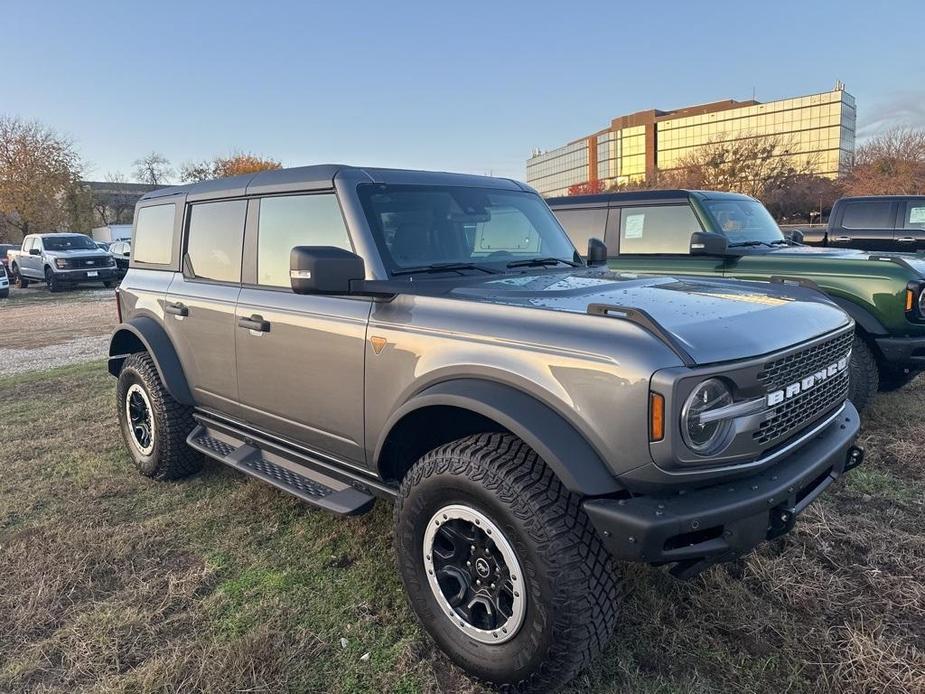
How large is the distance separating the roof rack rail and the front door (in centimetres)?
115

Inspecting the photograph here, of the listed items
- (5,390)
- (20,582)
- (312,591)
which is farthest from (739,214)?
(5,390)

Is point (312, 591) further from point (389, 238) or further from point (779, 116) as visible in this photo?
point (779, 116)

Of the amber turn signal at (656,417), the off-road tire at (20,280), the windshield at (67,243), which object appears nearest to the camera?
the amber turn signal at (656,417)

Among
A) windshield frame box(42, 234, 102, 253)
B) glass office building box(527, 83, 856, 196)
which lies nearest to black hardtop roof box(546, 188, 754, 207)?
windshield frame box(42, 234, 102, 253)

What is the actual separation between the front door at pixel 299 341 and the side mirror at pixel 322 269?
27 cm

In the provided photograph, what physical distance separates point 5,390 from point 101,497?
13.9 ft

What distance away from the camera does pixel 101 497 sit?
14.3ft

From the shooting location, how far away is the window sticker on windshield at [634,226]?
22.8ft

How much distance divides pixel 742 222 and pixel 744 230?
0.11 metres

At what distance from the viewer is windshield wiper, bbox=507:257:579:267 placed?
141 inches

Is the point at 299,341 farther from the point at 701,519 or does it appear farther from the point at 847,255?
the point at 847,255

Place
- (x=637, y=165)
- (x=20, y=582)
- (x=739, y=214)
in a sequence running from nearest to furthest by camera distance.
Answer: (x=20, y=582), (x=739, y=214), (x=637, y=165)

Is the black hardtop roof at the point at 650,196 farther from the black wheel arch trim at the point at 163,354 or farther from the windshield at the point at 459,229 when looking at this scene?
the black wheel arch trim at the point at 163,354

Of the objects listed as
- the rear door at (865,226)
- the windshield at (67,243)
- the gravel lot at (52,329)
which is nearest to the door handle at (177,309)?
the gravel lot at (52,329)
